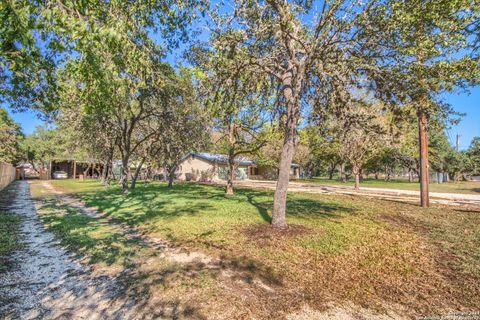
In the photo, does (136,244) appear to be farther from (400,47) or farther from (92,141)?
(92,141)

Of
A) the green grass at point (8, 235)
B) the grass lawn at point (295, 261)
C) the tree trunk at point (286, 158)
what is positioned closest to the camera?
the grass lawn at point (295, 261)

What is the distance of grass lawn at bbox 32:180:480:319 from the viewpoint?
11.0 ft

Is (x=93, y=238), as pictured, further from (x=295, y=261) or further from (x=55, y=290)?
(x=295, y=261)

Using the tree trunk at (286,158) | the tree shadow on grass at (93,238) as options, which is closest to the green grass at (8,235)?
the tree shadow on grass at (93,238)

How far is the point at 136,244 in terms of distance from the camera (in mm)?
5590

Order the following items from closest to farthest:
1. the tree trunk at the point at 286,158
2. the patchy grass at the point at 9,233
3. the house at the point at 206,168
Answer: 1. the patchy grass at the point at 9,233
2. the tree trunk at the point at 286,158
3. the house at the point at 206,168

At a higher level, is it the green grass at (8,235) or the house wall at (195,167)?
the house wall at (195,167)

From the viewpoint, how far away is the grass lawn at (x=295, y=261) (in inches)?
132

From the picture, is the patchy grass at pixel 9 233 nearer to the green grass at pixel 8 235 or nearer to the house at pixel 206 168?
the green grass at pixel 8 235

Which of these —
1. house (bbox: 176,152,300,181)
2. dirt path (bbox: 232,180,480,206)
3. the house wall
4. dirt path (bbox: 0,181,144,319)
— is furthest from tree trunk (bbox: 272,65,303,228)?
the house wall

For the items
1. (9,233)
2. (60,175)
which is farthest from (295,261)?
(60,175)

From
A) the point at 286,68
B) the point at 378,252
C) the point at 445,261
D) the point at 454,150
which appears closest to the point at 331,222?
the point at 378,252

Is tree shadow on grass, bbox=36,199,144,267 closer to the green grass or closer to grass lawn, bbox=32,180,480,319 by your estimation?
grass lawn, bbox=32,180,480,319

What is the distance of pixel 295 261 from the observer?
4609 mm
